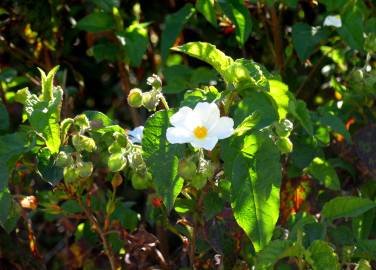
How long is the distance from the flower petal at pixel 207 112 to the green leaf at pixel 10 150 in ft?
1.05

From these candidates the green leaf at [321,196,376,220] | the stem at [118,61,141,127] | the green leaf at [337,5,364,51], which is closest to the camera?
the green leaf at [321,196,376,220]

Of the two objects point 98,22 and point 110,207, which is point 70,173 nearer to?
point 110,207

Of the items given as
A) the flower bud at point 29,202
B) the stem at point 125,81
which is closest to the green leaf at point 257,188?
the flower bud at point 29,202

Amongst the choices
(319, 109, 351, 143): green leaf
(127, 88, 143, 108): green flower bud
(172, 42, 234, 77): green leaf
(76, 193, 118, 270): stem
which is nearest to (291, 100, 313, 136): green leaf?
(319, 109, 351, 143): green leaf

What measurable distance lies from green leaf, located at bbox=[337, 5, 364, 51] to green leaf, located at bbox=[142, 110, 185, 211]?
0.63 meters

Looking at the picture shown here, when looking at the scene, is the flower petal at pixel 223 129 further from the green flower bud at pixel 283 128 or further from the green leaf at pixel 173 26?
the green leaf at pixel 173 26

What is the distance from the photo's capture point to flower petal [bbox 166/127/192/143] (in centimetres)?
125

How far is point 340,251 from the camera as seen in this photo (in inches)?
62.7

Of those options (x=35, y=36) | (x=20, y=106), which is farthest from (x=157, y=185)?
(x=20, y=106)

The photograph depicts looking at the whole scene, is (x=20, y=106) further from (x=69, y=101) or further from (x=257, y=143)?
(x=257, y=143)

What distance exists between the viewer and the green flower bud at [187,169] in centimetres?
124

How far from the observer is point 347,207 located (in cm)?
149

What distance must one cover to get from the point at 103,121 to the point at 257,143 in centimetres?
30

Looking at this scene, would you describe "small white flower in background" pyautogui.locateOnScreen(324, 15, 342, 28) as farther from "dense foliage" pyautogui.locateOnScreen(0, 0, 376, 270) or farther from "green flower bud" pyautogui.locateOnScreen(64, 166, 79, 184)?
"green flower bud" pyautogui.locateOnScreen(64, 166, 79, 184)
